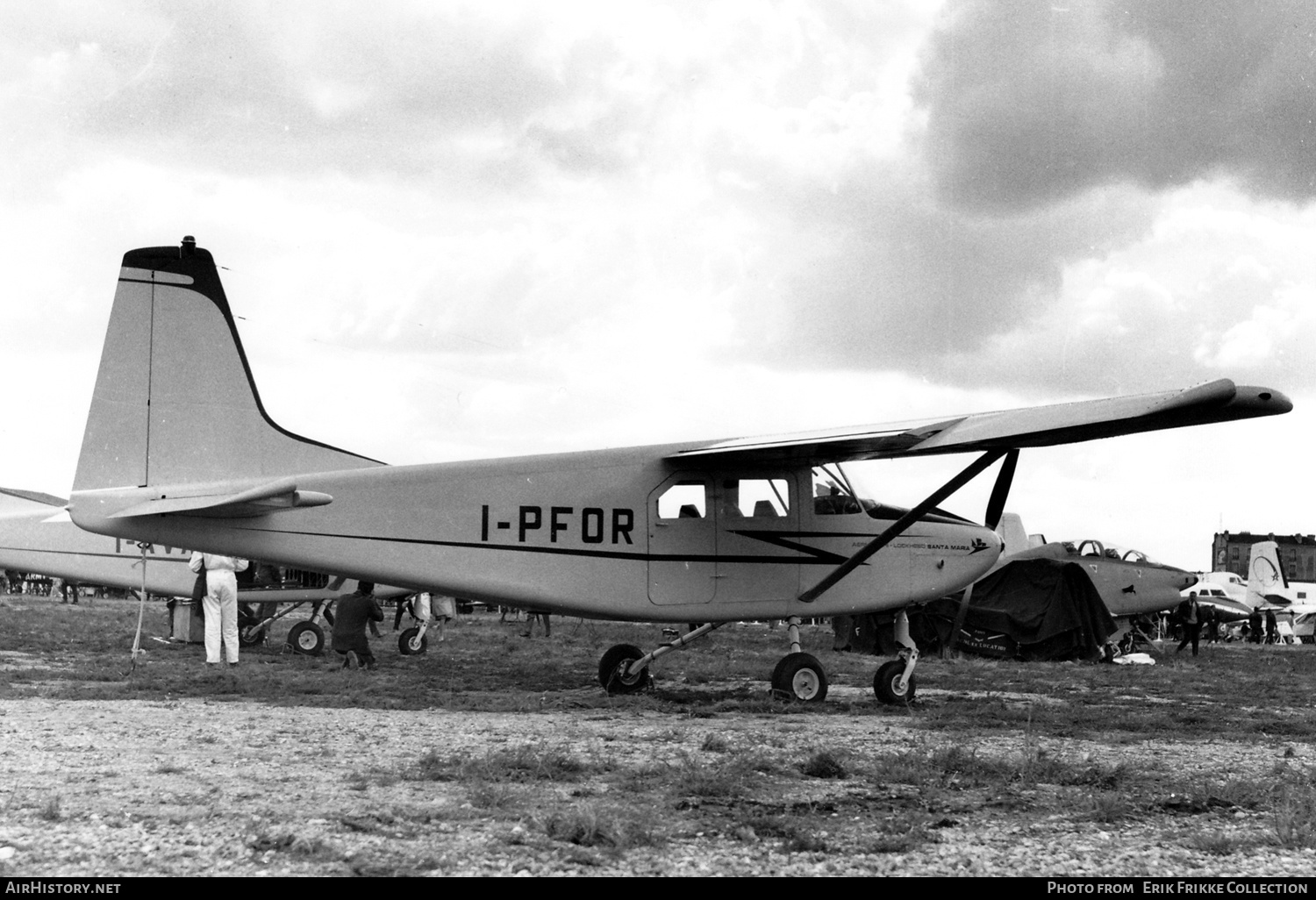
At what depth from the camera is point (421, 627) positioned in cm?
2008

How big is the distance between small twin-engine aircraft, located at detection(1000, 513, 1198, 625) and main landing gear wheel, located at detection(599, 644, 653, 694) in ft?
45.2

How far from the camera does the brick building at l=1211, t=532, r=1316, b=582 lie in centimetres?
11938

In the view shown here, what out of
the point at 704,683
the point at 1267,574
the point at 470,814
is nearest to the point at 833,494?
the point at 704,683

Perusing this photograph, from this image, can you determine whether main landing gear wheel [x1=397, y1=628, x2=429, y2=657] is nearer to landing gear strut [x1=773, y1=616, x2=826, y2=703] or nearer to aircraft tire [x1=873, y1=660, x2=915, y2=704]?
landing gear strut [x1=773, y1=616, x2=826, y2=703]

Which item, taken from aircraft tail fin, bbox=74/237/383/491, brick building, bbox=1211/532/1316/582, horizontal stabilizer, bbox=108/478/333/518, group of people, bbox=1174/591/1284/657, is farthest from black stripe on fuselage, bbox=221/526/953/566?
brick building, bbox=1211/532/1316/582

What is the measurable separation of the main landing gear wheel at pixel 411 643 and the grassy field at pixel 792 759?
1.28 m

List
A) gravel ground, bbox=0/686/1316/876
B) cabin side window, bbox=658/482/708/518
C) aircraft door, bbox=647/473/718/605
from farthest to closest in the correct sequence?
cabin side window, bbox=658/482/708/518
aircraft door, bbox=647/473/718/605
gravel ground, bbox=0/686/1316/876

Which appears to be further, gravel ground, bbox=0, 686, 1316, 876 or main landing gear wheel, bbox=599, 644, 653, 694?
main landing gear wheel, bbox=599, 644, 653, 694

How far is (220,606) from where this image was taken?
16.0 metres

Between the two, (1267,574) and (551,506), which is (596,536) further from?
(1267,574)

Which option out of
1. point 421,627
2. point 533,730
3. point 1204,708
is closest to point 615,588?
point 533,730

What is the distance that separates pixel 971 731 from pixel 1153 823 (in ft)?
13.2

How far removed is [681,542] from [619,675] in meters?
1.64

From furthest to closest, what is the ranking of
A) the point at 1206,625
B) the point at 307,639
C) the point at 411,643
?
the point at 1206,625 < the point at 411,643 < the point at 307,639
